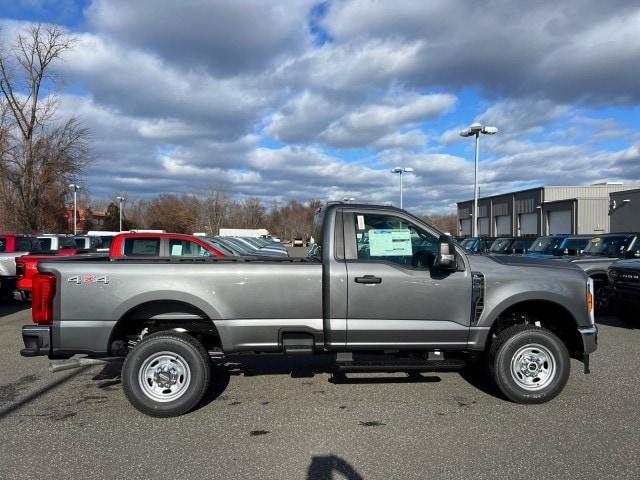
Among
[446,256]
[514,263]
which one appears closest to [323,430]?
[446,256]

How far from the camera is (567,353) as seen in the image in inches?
208

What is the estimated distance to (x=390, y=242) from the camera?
212 inches

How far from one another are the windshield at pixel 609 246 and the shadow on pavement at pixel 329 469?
1137 centimetres

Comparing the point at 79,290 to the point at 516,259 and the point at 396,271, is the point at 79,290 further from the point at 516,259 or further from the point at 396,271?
the point at 516,259

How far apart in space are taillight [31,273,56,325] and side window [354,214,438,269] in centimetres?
309

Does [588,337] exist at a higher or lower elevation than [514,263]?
lower

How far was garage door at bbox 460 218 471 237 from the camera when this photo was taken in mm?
69688

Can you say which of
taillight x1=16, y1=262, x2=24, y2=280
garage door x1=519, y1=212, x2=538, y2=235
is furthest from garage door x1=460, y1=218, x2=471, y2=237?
taillight x1=16, y1=262, x2=24, y2=280

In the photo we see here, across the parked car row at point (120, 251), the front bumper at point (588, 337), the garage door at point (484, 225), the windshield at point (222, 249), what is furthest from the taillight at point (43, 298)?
the garage door at point (484, 225)

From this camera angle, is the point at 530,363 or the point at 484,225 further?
the point at 484,225

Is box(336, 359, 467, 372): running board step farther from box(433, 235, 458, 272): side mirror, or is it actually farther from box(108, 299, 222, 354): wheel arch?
box(108, 299, 222, 354): wheel arch

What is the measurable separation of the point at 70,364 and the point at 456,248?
4130 mm

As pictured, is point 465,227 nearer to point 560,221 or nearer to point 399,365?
point 560,221

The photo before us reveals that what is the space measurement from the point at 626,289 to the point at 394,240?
20.0 feet
